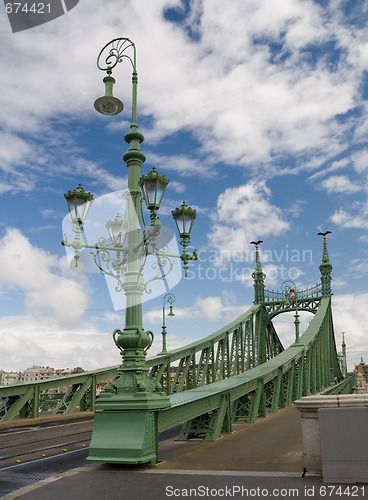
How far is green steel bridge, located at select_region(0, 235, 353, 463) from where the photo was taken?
1268cm

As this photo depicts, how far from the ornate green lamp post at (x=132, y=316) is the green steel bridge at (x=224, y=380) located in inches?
4.3

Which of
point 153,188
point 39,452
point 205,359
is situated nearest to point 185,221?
point 153,188

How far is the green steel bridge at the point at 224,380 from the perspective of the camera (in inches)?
499

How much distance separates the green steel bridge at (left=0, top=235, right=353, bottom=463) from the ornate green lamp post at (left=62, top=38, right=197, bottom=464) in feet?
0.36

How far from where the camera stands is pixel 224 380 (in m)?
16.9

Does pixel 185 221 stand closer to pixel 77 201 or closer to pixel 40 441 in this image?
pixel 77 201

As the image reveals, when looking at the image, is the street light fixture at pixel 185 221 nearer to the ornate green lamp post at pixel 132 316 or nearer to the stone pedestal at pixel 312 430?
the ornate green lamp post at pixel 132 316

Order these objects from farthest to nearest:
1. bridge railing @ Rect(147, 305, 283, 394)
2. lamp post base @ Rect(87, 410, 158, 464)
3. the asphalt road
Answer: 1. bridge railing @ Rect(147, 305, 283, 394)
2. the asphalt road
3. lamp post base @ Rect(87, 410, 158, 464)

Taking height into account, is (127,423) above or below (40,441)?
above

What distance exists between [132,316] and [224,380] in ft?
27.3

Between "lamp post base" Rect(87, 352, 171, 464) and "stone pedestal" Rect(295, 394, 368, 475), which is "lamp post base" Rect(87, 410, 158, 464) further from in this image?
"stone pedestal" Rect(295, 394, 368, 475)

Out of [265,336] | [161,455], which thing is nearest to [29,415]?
[161,455]

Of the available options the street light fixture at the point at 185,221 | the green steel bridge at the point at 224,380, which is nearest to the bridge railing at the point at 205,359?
the green steel bridge at the point at 224,380

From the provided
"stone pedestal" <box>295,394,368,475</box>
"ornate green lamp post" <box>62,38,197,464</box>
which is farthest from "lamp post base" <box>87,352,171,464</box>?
"stone pedestal" <box>295,394,368,475</box>
